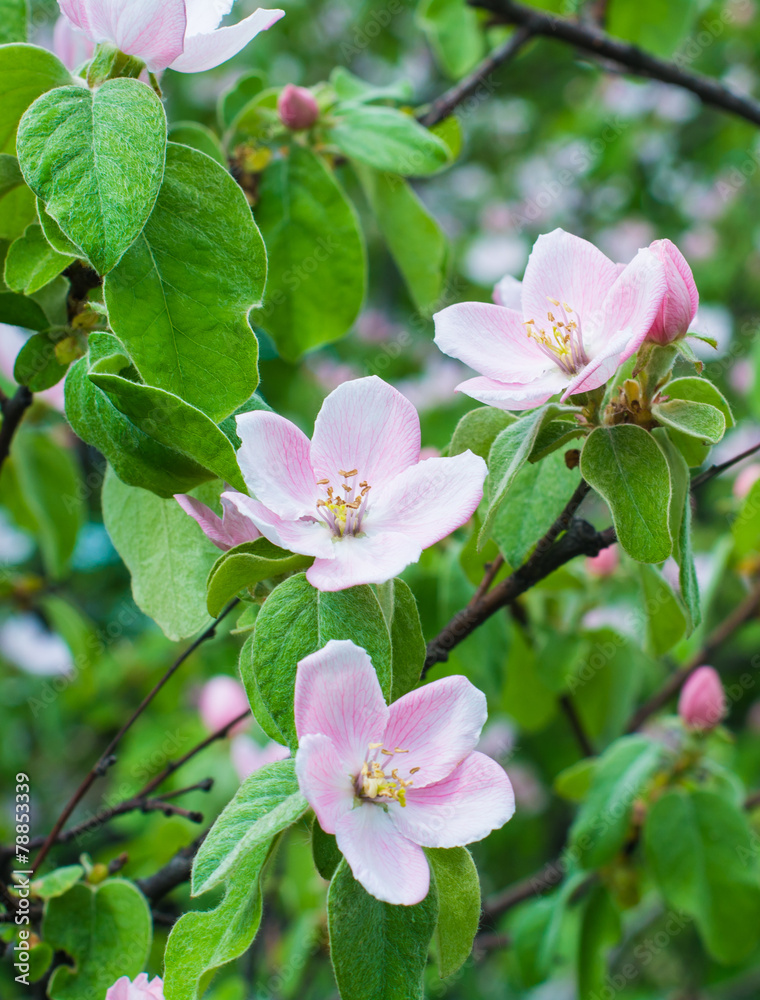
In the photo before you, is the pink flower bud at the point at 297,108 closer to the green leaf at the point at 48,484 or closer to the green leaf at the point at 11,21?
the green leaf at the point at 11,21

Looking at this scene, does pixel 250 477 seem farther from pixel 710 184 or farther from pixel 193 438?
pixel 710 184

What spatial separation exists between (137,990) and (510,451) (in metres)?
0.48

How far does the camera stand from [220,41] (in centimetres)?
69

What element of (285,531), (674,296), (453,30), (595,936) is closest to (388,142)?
(674,296)

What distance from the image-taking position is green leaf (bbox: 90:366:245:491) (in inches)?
22.9

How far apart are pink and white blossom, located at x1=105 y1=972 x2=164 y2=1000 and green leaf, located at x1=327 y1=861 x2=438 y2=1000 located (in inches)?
7.5

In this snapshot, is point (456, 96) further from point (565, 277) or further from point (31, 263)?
point (31, 263)

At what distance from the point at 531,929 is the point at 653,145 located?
3832 millimetres

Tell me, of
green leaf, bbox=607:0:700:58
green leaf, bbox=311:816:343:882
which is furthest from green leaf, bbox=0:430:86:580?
green leaf, bbox=607:0:700:58

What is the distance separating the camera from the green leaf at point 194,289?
0.64 m

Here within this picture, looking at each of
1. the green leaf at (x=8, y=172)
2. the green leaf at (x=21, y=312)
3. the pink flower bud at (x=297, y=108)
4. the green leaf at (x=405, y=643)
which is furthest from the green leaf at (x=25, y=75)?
the green leaf at (x=405, y=643)

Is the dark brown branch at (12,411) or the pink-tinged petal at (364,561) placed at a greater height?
the pink-tinged petal at (364,561)

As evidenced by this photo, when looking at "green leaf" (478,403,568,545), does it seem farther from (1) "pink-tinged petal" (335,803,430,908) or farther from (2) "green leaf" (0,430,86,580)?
(2) "green leaf" (0,430,86,580)

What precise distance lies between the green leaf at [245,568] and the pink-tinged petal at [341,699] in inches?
3.1
